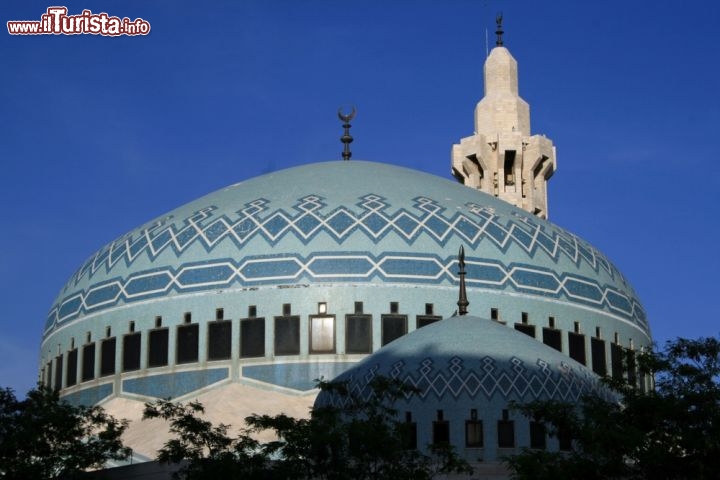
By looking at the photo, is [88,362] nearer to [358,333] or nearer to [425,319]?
[358,333]

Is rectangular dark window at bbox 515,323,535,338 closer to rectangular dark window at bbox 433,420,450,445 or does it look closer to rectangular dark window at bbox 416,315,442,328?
rectangular dark window at bbox 416,315,442,328

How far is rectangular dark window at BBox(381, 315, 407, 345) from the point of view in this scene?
3481cm

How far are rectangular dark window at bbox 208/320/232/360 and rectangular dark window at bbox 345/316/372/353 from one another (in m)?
2.28

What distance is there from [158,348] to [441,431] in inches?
382

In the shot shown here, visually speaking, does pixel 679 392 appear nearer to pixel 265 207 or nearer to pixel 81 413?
pixel 81 413

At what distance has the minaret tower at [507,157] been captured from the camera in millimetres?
48750

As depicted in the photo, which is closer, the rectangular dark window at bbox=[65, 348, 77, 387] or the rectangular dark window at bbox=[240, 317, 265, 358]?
the rectangular dark window at bbox=[240, 317, 265, 358]

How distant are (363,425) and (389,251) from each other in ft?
44.3

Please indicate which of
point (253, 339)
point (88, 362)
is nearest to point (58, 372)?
point (88, 362)

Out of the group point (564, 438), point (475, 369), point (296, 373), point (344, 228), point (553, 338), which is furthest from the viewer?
point (344, 228)

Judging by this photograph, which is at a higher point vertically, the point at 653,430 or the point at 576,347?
the point at 576,347

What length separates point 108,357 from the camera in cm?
3659

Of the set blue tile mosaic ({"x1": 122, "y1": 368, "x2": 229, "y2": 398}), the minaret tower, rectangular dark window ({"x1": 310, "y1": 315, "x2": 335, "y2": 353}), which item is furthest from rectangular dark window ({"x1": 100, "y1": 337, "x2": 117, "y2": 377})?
the minaret tower

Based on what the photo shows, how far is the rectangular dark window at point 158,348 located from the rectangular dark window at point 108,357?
3.06 ft
